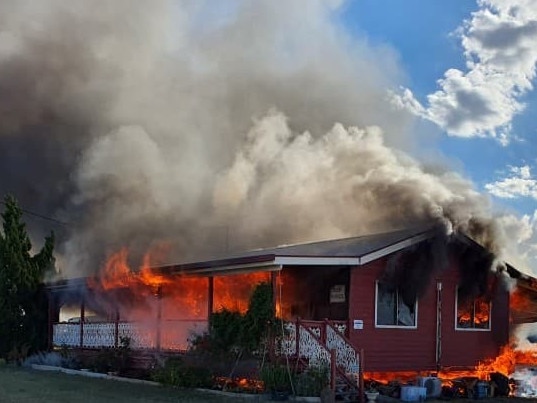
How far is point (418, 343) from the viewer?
63.9 feet

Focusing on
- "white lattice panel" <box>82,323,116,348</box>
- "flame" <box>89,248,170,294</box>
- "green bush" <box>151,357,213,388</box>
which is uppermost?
"flame" <box>89,248,170,294</box>

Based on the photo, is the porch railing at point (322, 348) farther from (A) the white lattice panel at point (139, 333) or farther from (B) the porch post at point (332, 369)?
(A) the white lattice panel at point (139, 333)

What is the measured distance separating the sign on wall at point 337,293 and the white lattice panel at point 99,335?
7558mm

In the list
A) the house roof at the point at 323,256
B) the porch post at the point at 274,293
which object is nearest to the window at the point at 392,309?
the house roof at the point at 323,256

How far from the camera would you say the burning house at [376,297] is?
18.1m

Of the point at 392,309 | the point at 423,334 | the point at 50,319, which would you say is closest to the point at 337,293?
the point at 392,309

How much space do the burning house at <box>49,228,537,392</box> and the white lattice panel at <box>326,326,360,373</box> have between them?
0.12 ft

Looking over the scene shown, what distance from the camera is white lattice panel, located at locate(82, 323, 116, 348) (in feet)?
78.0

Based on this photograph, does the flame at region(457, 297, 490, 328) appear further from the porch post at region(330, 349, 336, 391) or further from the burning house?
the porch post at region(330, 349, 336, 391)

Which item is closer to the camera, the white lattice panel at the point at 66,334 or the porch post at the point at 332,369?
the porch post at the point at 332,369

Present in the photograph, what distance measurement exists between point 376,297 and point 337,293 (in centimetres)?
113

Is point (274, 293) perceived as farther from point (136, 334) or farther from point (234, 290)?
point (136, 334)

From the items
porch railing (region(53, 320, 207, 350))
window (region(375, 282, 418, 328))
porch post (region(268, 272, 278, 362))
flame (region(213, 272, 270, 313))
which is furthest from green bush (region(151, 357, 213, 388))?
window (region(375, 282, 418, 328))

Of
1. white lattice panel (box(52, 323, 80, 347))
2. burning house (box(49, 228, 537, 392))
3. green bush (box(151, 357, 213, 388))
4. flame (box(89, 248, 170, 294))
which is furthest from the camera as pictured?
white lattice panel (box(52, 323, 80, 347))
